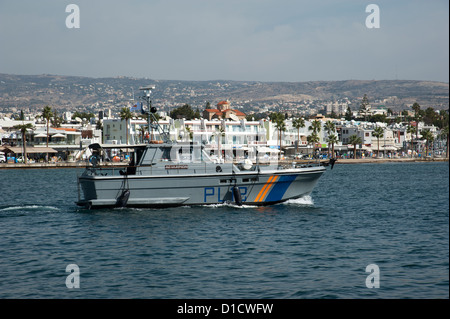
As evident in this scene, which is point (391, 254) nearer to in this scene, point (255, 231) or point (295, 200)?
point (255, 231)

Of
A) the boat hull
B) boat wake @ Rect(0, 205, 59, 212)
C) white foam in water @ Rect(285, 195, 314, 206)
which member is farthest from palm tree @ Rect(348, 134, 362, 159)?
boat wake @ Rect(0, 205, 59, 212)

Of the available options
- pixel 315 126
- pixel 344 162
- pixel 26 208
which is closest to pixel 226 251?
pixel 26 208

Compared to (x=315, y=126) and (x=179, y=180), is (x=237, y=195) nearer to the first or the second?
(x=179, y=180)

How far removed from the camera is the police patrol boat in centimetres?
2753

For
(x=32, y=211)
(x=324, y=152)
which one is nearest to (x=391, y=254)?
(x=32, y=211)

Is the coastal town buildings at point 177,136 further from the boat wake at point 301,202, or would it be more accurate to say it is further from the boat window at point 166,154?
the boat window at point 166,154

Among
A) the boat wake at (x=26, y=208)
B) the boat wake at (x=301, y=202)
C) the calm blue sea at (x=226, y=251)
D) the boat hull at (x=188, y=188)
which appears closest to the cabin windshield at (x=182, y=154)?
the boat hull at (x=188, y=188)

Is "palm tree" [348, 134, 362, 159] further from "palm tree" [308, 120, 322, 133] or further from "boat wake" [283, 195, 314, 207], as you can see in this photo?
"boat wake" [283, 195, 314, 207]

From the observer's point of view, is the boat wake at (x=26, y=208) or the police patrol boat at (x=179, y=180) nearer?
the police patrol boat at (x=179, y=180)

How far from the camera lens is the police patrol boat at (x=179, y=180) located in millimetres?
27531

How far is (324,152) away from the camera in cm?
12175

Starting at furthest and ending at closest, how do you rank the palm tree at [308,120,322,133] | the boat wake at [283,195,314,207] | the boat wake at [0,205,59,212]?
the palm tree at [308,120,322,133] → the boat wake at [0,205,59,212] → the boat wake at [283,195,314,207]

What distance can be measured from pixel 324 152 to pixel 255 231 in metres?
101

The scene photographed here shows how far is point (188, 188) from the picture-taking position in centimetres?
2786
